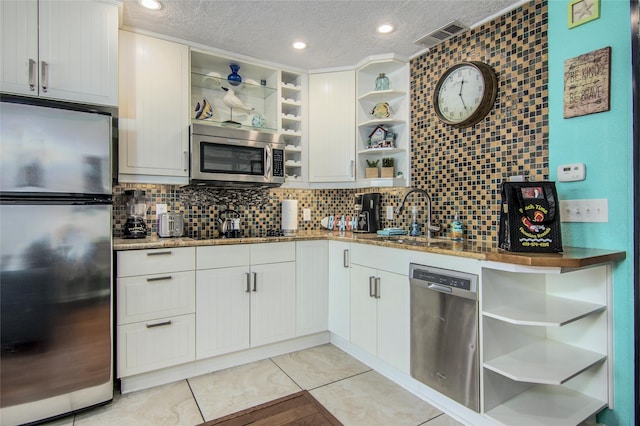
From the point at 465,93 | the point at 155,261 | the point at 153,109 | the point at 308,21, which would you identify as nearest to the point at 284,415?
the point at 155,261

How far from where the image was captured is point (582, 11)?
5.74ft

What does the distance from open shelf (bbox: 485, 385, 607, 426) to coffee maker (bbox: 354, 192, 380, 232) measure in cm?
170

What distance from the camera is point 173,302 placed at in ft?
7.25

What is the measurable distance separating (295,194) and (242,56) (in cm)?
136

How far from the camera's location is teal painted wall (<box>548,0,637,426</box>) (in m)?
1.59

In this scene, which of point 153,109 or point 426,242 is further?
point 153,109

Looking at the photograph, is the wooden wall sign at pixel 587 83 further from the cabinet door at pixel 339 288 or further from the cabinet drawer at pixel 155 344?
the cabinet drawer at pixel 155 344

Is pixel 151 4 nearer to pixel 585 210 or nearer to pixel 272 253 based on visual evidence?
pixel 272 253

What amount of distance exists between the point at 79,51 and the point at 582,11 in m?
2.89

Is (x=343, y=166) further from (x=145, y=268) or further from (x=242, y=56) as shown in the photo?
(x=145, y=268)

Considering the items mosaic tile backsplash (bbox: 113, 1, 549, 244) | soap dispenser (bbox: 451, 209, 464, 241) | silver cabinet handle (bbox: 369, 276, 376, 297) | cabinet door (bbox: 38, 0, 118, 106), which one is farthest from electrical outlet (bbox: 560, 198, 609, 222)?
cabinet door (bbox: 38, 0, 118, 106)

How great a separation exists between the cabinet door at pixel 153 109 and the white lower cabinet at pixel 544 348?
232cm

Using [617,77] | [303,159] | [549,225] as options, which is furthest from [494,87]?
[303,159]

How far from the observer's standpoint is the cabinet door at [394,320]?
6.84 ft
